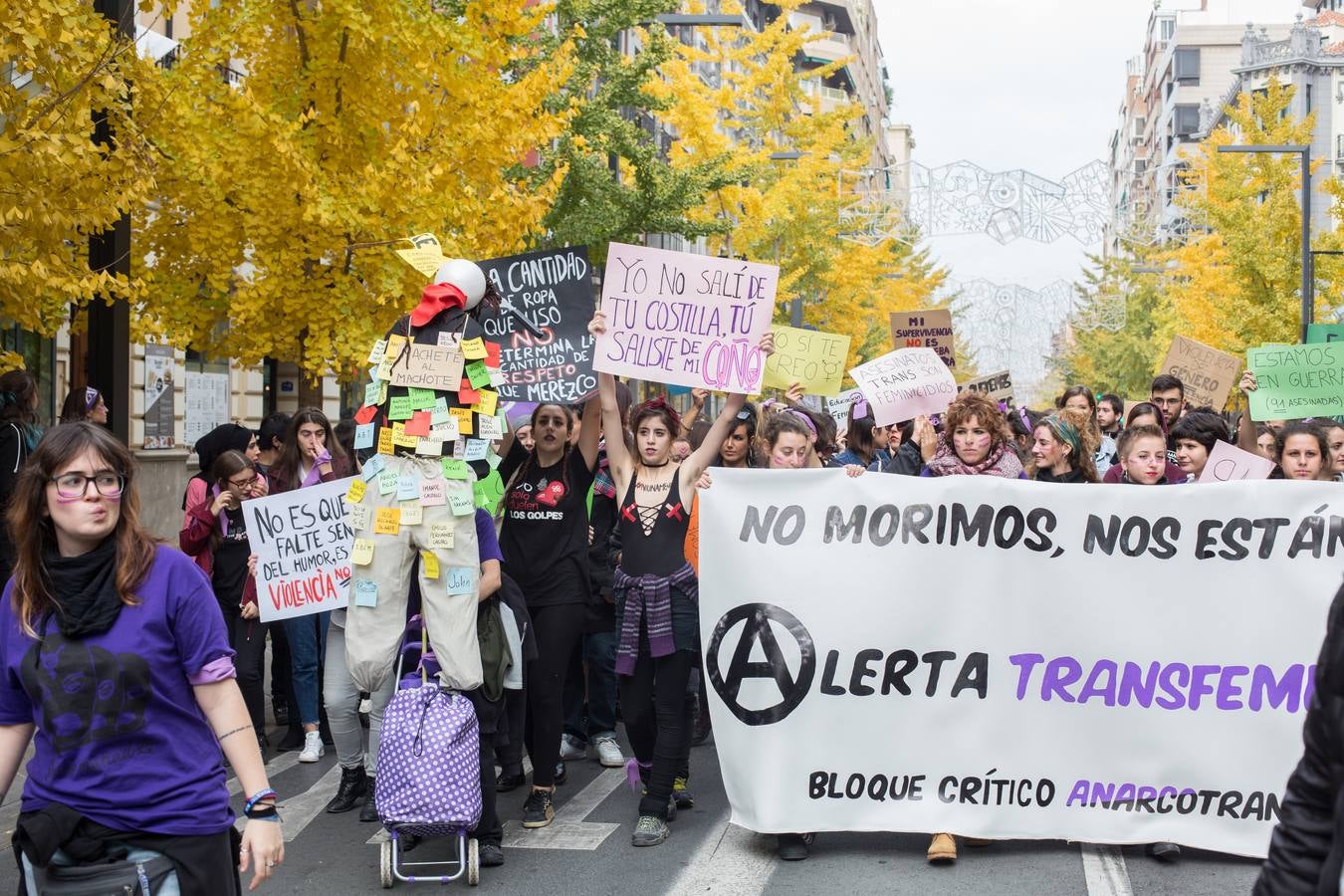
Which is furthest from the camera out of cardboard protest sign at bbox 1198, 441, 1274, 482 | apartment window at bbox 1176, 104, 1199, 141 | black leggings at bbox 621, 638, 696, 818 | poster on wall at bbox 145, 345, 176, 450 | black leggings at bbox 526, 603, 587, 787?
apartment window at bbox 1176, 104, 1199, 141

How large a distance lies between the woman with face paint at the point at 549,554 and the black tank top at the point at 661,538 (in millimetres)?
383

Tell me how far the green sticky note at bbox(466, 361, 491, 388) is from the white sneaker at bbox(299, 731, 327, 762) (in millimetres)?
2898

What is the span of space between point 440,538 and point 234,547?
109 inches

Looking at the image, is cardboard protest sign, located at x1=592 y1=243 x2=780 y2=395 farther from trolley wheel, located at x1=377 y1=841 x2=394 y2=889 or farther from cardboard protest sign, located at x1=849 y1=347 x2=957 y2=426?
cardboard protest sign, located at x1=849 y1=347 x2=957 y2=426

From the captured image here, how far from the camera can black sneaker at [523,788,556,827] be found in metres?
6.69

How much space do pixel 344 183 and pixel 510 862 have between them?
7.89 m

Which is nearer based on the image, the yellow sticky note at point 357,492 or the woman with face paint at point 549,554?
the yellow sticky note at point 357,492

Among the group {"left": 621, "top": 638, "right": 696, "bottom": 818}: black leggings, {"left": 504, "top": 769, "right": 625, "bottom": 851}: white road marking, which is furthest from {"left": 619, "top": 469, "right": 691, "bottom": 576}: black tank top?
{"left": 504, "top": 769, "right": 625, "bottom": 851}: white road marking

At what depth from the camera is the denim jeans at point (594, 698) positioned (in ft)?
27.8

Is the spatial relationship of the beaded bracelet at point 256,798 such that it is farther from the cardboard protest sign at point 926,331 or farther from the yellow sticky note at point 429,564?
the cardboard protest sign at point 926,331

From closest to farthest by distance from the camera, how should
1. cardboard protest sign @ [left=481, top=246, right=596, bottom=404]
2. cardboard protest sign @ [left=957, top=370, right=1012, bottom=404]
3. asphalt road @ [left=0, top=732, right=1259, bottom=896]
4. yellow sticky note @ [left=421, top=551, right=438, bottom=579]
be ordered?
asphalt road @ [left=0, top=732, right=1259, bottom=896] < yellow sticky note @ [left=421, top=551, right=438, bottom=579] < cardboard protest sign @ [left=481, top=246, right=596, bottom=404] < cardboard protest sign @ [left=957, top=370, right=1012, bottom=404]

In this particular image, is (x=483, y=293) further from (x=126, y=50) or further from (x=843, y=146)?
(x=843, y=146)

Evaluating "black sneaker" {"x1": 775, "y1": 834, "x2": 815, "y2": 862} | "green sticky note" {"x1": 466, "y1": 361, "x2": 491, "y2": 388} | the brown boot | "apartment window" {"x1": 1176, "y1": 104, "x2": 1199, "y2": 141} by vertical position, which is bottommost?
"black sneaker" {"x1": 775, "y1": 834, "x2": 815, "y2": 862}

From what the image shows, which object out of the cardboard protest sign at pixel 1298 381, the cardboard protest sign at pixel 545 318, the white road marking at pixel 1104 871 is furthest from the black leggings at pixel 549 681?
the cardboard protest sign at pixel 1298 381
